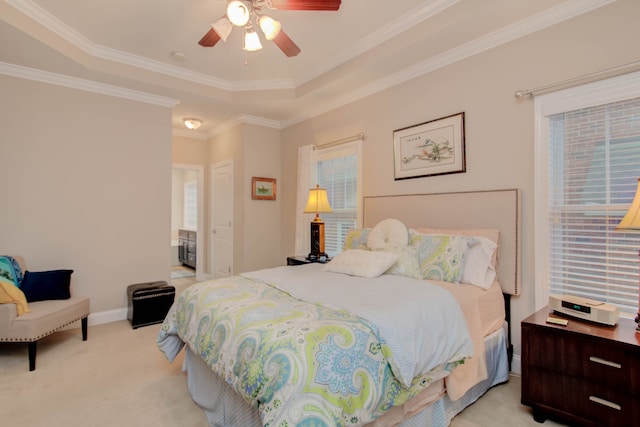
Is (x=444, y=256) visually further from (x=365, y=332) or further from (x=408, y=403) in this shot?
(x=365, y=332)

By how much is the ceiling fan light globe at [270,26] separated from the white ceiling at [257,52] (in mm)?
581

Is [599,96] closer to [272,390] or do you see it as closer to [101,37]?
[272,390]

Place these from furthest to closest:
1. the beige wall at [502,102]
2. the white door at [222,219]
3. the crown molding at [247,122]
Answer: the white door at [222,219] < the crown molding at [247,122] < the beige wall at [502,102]

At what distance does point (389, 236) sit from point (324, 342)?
1667mm

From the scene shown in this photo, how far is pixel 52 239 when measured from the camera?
3424 mm

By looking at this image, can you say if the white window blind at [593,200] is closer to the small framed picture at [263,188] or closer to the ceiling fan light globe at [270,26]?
the ceiling fan light globe at [270,26]

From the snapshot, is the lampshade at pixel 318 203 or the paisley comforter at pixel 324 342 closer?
the paisley comforter at pixel 324 342

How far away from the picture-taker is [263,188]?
194 inches

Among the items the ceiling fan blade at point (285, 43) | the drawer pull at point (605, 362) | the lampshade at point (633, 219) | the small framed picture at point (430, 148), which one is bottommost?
the drawer pull at point (605, 362)

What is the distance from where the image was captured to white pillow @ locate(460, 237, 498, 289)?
2354 mm

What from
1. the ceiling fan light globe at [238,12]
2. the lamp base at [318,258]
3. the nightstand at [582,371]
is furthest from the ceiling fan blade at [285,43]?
the nightstand at [582,371]

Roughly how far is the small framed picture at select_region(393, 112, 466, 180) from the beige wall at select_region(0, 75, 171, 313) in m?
3.02

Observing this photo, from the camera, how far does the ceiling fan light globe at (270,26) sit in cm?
218

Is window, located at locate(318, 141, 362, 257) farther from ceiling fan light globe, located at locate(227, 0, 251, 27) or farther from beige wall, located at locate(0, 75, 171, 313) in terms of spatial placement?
beige wall, located at locate(0, 75, 171, 313)
